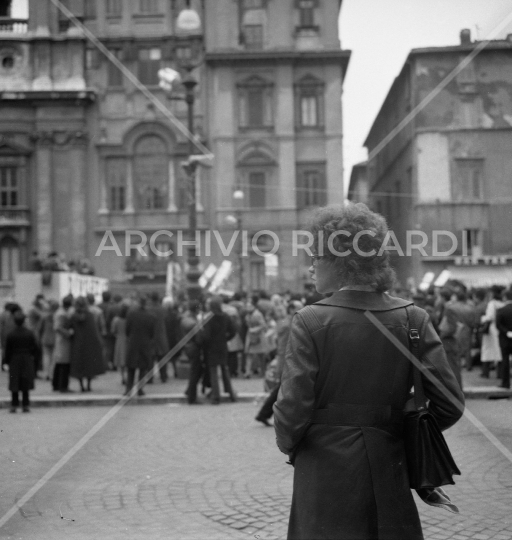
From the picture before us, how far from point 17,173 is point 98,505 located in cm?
3514

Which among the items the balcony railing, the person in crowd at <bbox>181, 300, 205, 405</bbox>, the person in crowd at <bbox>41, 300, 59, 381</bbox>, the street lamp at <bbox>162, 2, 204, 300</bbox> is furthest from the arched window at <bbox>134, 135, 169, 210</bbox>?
the person in crowd at <bbox>181, 300, 205, 405</bbox>

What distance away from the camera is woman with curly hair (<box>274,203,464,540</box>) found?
3.06 meters

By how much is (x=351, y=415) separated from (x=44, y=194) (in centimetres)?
3704

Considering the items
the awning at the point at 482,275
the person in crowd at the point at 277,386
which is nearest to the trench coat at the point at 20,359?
the person in crowd at the point at 277,386

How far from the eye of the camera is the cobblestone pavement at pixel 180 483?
5.56 metres

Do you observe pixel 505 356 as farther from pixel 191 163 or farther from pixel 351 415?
pixel 351 415

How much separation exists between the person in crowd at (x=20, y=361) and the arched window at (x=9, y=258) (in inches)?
1093

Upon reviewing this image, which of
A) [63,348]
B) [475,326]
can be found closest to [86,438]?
[63,348]

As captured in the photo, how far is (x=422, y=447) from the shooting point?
315 cm

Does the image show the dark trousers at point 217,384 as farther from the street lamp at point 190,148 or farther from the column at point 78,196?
the column at point 78,196

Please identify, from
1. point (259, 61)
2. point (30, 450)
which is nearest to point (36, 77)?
point (259, 61)

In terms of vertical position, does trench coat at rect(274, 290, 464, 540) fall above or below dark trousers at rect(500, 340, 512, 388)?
above

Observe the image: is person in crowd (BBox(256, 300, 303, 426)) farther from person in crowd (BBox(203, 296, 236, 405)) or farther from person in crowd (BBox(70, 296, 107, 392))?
person in crowd (BBox(70, 296, 107, 392))

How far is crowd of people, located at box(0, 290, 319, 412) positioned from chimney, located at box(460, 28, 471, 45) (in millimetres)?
4344
